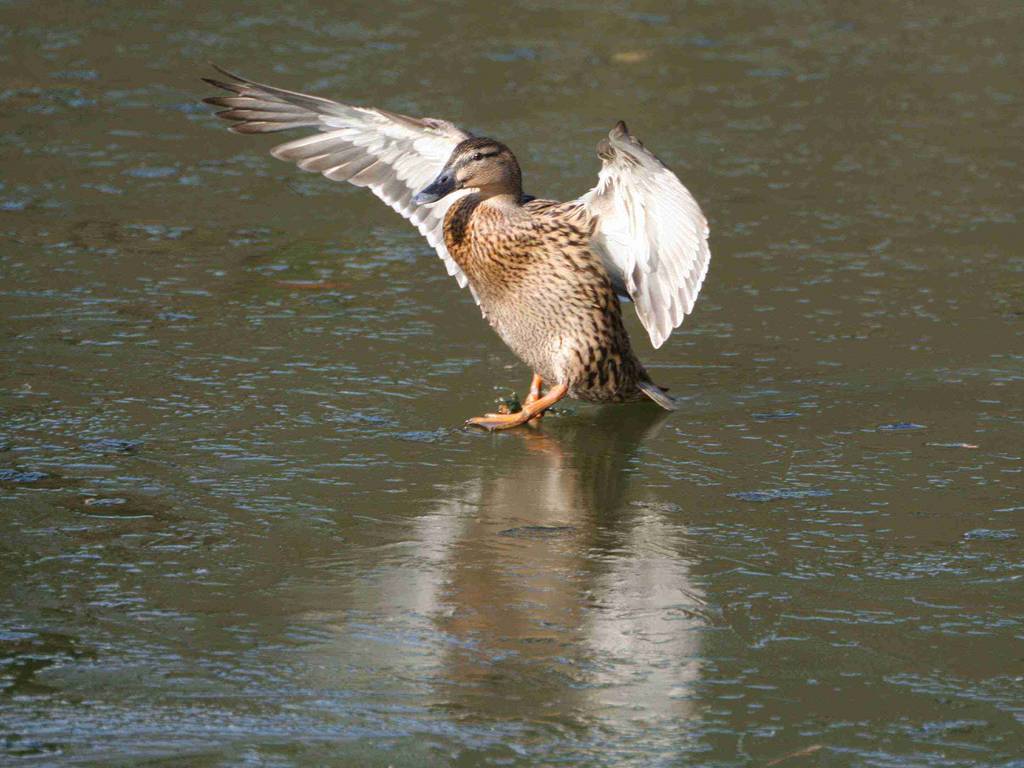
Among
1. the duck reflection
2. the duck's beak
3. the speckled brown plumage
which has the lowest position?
the duck reflection

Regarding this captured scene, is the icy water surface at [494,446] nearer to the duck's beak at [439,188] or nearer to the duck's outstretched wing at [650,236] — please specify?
the duck's outstretched wing at [650,236]

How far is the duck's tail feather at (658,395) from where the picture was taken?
5207 millimetres

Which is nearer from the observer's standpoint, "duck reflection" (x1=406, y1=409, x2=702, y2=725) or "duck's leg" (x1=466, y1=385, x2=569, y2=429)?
"duck reflection" (x1=406, y1=409, x2=702, y2=725)

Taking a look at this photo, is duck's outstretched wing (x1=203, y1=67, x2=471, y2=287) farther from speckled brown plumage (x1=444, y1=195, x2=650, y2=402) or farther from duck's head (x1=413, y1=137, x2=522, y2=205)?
speckled brown plumage (x1=444, y1=195, x2=650, y2=402)

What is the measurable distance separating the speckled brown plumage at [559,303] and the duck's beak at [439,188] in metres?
0.19

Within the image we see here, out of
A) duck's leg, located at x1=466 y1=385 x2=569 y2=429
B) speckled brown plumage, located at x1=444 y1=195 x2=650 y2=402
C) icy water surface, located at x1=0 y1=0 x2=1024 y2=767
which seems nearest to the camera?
icy water surface, located at x1=0 y1=0 x2=1024 y2=767

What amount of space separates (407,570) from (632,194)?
1.78m

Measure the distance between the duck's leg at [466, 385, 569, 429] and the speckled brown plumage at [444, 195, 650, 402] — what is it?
1.7 inches

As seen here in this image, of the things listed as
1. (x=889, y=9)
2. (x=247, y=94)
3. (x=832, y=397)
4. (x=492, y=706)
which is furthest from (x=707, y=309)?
(x=889, y=9)

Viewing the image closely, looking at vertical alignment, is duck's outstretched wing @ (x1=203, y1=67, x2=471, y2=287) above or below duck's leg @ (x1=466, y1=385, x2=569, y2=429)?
above

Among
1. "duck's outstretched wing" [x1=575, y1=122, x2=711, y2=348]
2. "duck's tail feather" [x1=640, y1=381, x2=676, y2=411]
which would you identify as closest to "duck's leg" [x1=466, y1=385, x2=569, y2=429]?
"duck's tail feather" [x1=640, y1=381, x2=676, y2=411]

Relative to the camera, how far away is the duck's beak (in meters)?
5.48

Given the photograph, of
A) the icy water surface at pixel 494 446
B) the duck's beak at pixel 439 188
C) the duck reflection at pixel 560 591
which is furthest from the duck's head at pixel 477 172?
the duck reflection at pixel 560 591

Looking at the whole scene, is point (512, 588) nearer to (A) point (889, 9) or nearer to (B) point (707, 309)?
(B) point (707, 309)
